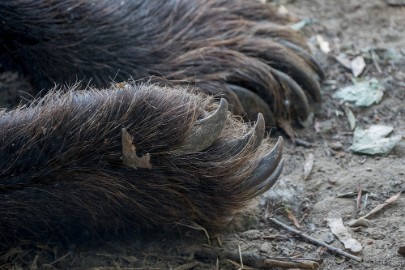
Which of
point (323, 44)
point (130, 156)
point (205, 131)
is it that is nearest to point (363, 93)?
point (323, 44)

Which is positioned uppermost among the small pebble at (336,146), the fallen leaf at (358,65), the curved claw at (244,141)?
the curved claw at (244,141)

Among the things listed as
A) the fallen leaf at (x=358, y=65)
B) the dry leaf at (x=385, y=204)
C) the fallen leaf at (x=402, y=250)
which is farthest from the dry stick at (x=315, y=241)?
the fallen leaf at (x=358, y=65)

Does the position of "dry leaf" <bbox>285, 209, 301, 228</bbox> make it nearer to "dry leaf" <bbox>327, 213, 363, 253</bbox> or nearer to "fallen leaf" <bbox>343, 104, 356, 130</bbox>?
"dry leaf" <bbox>327, 213, 363, 253</bbox>

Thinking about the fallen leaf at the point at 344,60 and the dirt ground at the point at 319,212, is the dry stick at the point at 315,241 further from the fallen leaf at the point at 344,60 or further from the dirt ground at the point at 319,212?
the fallen leaf at the point at 344,60

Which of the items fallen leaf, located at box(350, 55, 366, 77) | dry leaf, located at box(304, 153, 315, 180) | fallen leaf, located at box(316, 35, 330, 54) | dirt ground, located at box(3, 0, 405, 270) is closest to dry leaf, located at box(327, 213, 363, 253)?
dirt ground, located at box(3, 0, 405, 270)

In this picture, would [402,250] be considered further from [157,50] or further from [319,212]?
[157,50]

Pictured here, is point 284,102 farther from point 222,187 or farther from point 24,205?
point 24,205
